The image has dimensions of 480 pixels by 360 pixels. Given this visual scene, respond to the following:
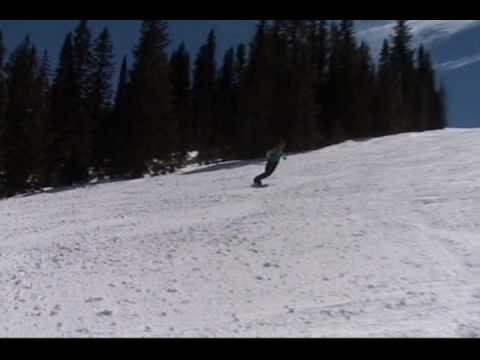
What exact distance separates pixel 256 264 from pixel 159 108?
25905 millimetres

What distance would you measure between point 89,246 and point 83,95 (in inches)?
1212

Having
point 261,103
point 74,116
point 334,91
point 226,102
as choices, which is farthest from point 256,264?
point 226,102

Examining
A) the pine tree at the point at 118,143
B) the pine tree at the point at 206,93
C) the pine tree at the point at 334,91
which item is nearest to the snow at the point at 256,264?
the pine tree at the point at 118,143

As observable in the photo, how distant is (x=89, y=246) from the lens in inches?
358

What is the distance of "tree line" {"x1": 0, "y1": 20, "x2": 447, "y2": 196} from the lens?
103ft

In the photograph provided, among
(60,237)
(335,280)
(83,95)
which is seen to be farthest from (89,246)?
(83,95)

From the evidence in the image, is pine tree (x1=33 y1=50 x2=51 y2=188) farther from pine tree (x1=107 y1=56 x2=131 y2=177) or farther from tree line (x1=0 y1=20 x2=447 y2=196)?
pine tree (x1=107 y1=56 x2=131 y2=177)

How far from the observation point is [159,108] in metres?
32.0

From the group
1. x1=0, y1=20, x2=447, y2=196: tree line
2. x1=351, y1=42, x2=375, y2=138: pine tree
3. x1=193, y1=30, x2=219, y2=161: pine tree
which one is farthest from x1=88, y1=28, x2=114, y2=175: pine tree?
x1=351, y1=42, x2=375, y2=138: pine tree

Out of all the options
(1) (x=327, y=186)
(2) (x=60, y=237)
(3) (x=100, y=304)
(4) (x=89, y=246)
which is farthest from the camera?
(1) (x=327, y=186)

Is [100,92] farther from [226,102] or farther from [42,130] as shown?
[226,102]
